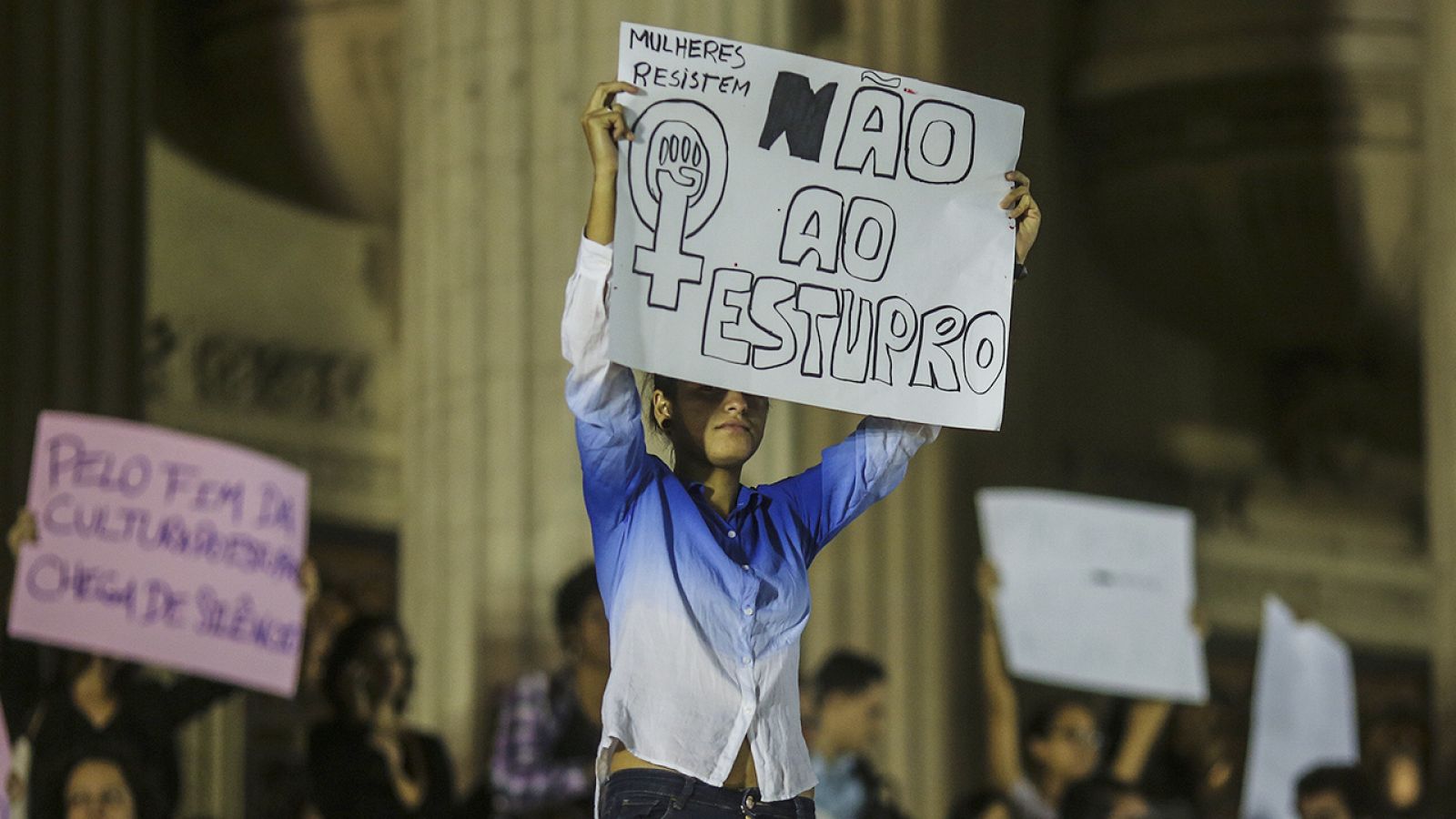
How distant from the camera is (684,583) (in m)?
4.80

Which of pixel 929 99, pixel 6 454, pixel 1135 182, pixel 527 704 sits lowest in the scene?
pixel 527 704

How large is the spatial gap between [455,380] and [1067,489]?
8.60 metres

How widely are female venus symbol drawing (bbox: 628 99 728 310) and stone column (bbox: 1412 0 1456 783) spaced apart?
7.55 metres

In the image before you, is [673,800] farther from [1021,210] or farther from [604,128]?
[1021,210]

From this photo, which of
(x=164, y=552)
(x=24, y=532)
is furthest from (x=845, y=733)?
(x=24, y=532)

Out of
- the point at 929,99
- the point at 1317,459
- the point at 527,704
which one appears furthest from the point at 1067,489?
the point at 929,99

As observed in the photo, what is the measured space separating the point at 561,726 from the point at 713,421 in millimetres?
3386

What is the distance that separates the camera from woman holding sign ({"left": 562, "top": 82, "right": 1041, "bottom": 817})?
4.70 metres

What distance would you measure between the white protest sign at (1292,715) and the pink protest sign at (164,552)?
435cm

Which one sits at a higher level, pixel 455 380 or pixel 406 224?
pixel 406 224

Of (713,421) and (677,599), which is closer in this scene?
(677,599)

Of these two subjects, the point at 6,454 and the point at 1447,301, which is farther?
the point at 1447,301

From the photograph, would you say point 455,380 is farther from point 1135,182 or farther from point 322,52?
point 1135,182

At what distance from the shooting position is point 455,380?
10.1 m
